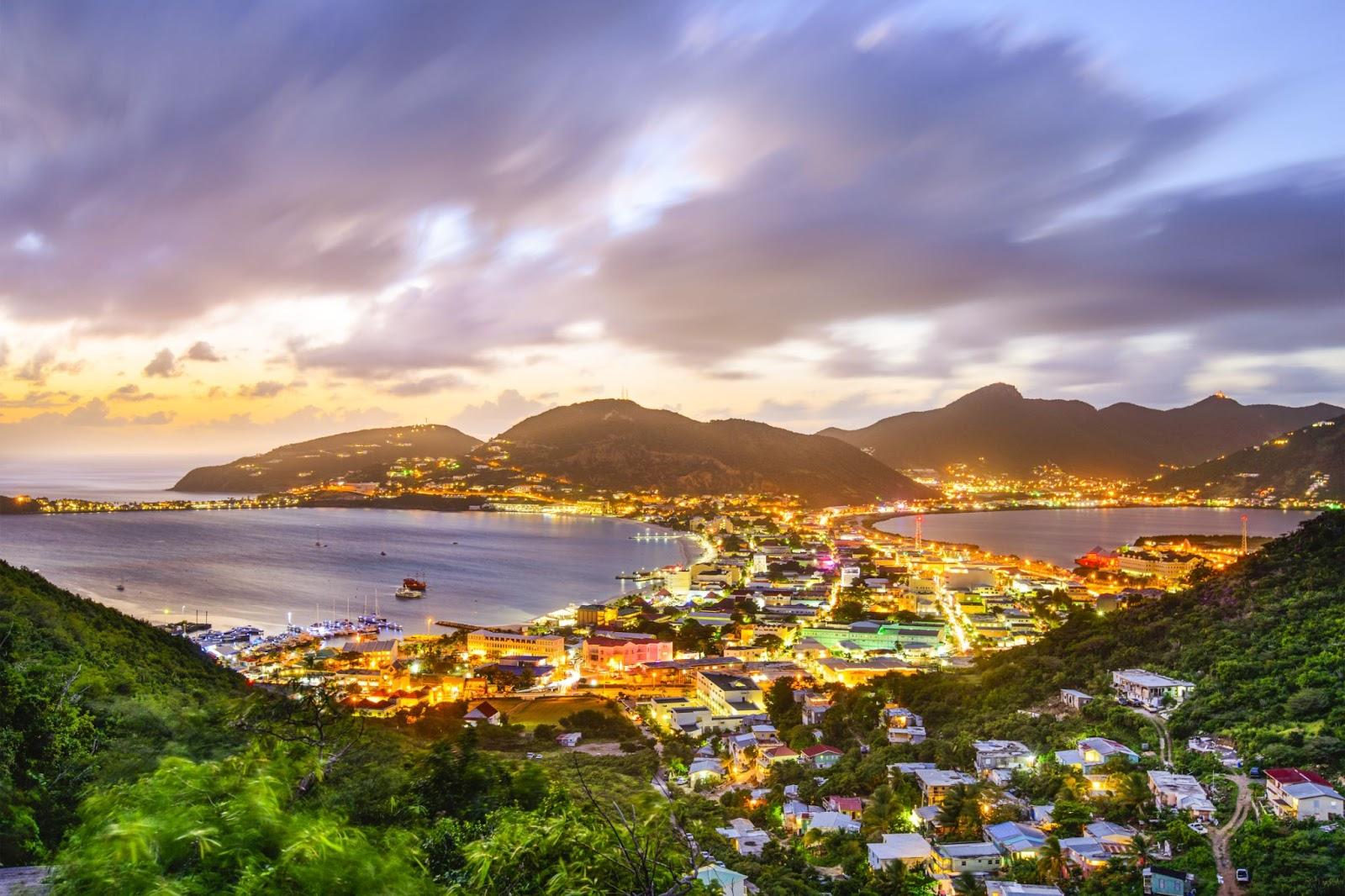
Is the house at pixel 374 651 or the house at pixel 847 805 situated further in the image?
the house at pixel 374 651

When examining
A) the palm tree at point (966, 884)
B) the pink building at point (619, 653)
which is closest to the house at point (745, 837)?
the palm tree at point (966, 884)

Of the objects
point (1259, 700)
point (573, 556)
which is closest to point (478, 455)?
point (573, 556)

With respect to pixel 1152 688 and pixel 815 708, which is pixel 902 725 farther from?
pixel 1152 688

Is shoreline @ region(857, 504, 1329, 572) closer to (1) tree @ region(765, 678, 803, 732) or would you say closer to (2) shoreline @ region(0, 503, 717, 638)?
(2) shoreline @ region(0, 503, 717, 638)

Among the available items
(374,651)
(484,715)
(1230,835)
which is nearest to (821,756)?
(1230,835)

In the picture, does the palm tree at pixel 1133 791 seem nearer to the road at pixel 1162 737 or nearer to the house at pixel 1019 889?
the road at pixel 1162 737

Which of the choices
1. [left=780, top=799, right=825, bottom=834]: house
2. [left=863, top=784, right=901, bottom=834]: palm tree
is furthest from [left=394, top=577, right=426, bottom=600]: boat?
[left=863, top=784, right=901, bottom=834]: palm tree

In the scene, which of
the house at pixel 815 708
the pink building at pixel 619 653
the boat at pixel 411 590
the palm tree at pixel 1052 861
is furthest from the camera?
the boat at pixel 411 590
